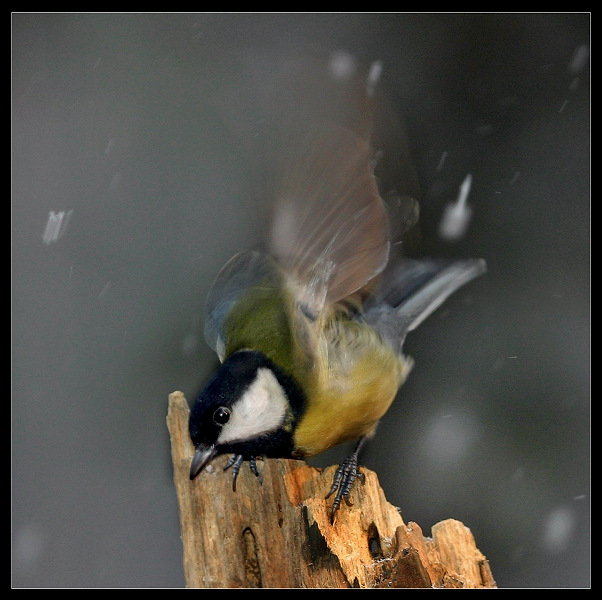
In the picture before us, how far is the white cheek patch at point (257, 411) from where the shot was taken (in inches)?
47.3

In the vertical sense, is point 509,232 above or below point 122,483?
above

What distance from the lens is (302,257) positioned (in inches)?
49.8

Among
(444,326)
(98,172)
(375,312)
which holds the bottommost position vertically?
(375,312)

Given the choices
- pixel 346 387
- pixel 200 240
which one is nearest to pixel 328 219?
pixel 346 387

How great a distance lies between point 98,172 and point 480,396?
1324 millimetres

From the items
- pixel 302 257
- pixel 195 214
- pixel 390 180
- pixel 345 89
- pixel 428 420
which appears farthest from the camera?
pixel 195 214

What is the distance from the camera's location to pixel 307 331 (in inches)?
51.1

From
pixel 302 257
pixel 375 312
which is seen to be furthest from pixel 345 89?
pixel 375 312

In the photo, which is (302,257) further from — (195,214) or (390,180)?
(195,214)

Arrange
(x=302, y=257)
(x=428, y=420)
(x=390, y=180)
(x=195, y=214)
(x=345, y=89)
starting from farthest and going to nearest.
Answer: (x=195, y=214), (x=428, y=420), (x=390, y=180), (x=302, y=257), (x=345, y=89)

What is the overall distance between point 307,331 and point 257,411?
18 cm

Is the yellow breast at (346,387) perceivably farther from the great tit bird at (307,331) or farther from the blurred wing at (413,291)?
the blurred wing at (413,291)

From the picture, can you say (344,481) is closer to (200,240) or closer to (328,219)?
(328,219)

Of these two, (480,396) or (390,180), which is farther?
(480,396)
